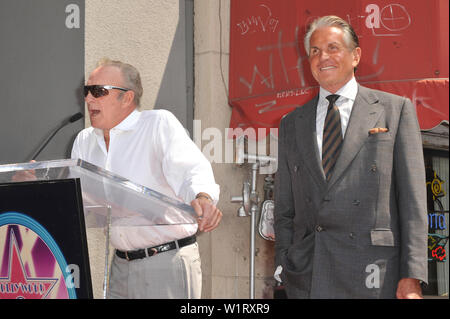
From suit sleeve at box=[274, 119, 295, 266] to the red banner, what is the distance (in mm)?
1724

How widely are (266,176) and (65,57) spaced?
6.39 ft

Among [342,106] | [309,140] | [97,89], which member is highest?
[97,89]

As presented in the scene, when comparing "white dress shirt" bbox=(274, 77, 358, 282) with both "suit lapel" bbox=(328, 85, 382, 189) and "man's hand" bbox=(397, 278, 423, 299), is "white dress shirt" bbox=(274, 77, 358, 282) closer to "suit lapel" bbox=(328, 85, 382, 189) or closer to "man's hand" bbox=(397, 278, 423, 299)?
"suit lapel" bbox=(328, 85, 382, 189)

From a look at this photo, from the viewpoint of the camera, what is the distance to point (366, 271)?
2271 millimetres

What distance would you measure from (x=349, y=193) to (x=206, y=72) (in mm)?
3063

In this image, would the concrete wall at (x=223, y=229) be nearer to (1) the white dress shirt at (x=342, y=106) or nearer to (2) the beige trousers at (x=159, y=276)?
(2) the beige trousers at (x=159, y=276)

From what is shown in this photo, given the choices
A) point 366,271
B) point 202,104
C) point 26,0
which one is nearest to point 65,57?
point 26,0

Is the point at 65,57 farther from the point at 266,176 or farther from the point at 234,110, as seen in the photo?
the point at 266,176

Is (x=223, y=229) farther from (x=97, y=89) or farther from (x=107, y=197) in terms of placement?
(x=107, y=197)

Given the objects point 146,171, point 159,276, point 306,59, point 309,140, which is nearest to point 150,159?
point 146,171

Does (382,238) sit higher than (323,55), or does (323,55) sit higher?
(323,55)

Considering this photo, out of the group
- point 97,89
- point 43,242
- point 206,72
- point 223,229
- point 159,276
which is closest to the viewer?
point 43,242

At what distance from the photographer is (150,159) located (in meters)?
3.03

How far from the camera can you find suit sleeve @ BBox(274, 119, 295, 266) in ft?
8.48
